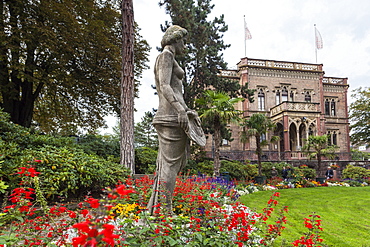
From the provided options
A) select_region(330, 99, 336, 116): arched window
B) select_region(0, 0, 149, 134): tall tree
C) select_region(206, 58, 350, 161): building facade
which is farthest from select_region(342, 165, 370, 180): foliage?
select_region(0, 0, 149, 134): tall tree

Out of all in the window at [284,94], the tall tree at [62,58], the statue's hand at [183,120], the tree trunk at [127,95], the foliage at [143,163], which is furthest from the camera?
the window at [284,94]

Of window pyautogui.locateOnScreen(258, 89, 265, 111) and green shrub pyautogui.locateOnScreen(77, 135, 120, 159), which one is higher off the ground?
window pyautogui.locateOnScreen(258, 89, 265, 111)

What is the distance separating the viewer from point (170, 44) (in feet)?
13.7

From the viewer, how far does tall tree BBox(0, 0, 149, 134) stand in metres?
11.9

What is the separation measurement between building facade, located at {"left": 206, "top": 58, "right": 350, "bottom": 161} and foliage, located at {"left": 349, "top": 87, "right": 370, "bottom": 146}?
2258 millimetres

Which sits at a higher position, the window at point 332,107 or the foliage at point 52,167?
the window at point 332,107

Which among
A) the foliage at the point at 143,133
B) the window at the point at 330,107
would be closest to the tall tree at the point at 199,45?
the window at the point at 330,107

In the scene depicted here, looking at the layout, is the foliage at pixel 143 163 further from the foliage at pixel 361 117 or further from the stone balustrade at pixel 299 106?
the foliage at pixel 361 117

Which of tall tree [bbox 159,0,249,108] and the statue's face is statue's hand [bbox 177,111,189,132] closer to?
the statue's face

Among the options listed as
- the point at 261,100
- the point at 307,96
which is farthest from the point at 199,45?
the point at 307,96

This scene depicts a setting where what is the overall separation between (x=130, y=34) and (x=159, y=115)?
750 centimetres

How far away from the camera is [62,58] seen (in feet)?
44.7

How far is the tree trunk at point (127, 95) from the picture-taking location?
389 inches

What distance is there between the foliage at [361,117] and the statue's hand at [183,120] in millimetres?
41415
